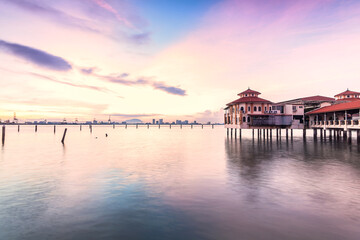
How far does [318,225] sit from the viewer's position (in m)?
9.35

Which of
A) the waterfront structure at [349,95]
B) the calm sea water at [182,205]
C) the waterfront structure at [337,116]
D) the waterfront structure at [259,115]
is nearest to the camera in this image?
the calm sea water at [182,205]

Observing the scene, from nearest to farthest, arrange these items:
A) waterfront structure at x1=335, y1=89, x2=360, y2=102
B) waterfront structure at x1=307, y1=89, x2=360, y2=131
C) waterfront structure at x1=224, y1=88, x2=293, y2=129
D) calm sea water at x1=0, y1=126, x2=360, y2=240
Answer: calm sea water at x1=0, y1=126, x2=360, y2=240 < waterfront structure at x1=307, y1=89, x2=360, y2=131 < waterfront structure at x1=224, y1=88, x2=293, y2=129 < waterfront structure at x1=335, y1=89, x2=360, y2=102

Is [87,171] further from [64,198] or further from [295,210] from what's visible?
[295,210]

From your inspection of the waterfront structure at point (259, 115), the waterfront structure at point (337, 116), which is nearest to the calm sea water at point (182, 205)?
the waterfront structure at point (337, 116)

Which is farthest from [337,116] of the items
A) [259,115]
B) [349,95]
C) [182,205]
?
[182,205]

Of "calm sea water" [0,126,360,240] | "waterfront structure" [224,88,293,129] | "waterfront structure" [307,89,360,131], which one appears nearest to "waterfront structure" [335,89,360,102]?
"waterfront structure" [307,89,360,131]

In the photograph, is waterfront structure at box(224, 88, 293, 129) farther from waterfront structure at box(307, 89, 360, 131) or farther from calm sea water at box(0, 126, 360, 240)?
calm sea water at box(0, 126, 360, 240)

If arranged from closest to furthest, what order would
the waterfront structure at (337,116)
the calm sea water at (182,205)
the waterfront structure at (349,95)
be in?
1. the calm sea water at (182,205)
2. the waterfront structure at (337,116)
3. the waterfront structure at (349,95)

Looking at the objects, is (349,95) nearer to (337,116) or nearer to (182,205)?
(337,116)

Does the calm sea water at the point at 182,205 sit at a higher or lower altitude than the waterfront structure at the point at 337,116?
lower

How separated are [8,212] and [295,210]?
1389 cm

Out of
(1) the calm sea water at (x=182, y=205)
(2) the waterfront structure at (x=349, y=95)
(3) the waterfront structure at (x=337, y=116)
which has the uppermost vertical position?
(2) the waterfront structure at (x=349, y=95)

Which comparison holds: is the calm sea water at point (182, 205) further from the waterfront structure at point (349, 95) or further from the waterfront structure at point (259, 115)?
the waterfront structure at point (349, 95)

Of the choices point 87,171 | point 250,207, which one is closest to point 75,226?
point 250,207
